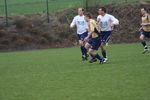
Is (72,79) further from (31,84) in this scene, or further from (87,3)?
(87,3)

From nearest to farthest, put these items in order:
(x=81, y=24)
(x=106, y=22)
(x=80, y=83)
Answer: (x=80, y=83) < (x=106, y=22) < (x=81, y=24)

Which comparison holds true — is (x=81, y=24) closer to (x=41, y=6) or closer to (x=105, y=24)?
(x=105, y=24)

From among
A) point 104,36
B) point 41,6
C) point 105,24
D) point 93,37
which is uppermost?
point 105,24

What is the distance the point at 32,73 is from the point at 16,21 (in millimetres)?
A: 20154

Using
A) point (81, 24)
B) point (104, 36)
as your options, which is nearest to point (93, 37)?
point (104, 36)

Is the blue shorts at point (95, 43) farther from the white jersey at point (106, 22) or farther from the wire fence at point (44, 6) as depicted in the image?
the wire fence at point (44, 6)

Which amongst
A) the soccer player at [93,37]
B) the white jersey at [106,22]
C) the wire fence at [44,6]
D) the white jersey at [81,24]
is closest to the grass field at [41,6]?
the wire fence at [44,6]

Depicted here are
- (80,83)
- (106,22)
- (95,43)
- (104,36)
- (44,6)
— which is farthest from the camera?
(44,6)

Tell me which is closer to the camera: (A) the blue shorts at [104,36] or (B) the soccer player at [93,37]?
(B) the soccer player at [93,37]

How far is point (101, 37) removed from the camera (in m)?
18.1

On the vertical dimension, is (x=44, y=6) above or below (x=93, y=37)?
below

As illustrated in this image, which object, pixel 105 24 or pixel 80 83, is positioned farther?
pixel 105 24

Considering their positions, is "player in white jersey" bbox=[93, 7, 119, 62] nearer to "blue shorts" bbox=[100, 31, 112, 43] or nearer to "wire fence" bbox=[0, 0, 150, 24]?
"blue shorts" bbox=[100, 31, 112, 43]

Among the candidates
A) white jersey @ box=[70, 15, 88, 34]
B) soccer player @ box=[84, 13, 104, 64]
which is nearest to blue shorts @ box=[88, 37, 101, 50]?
soccer player @ box=[84, 13, 104, 64]
